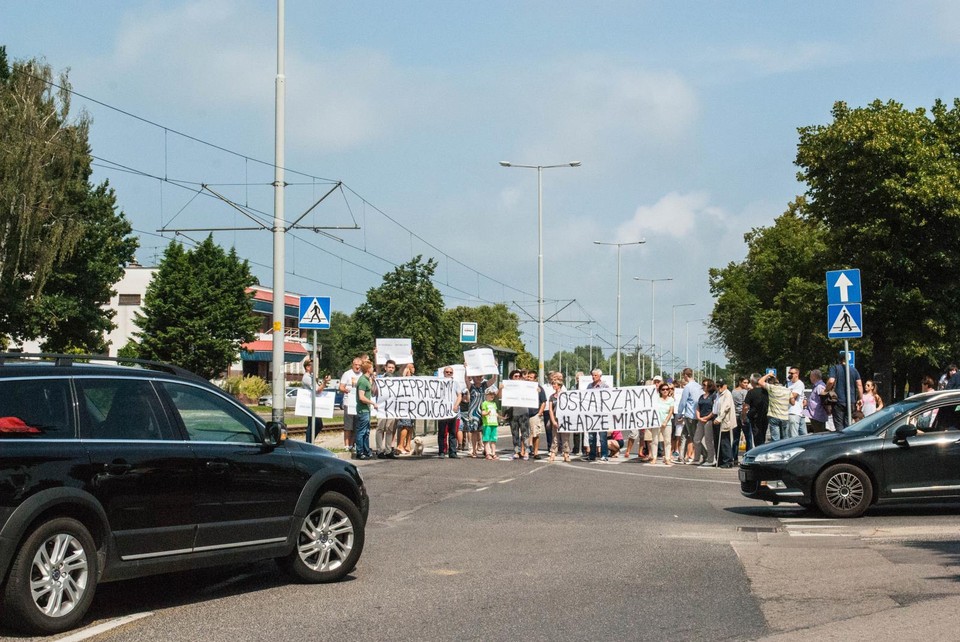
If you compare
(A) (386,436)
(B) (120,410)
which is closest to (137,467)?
(B) (120,410)

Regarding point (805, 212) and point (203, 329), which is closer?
point (805, 212)

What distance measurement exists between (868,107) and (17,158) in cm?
3409

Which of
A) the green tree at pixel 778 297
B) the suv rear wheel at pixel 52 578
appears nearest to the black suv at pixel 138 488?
the suv rear wheel at pixel 52 578

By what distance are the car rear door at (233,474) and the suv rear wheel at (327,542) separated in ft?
0.95

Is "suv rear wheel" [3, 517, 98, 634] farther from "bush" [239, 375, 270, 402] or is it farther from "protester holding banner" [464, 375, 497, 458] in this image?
"bush" [239, 375, 270, 402]

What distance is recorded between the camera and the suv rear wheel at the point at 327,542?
8547mm

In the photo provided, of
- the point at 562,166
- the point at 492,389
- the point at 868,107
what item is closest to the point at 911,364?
the point at 868,107

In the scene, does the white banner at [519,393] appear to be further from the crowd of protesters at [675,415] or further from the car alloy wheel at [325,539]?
the car alloy wheel at [325,539]

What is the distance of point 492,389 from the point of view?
76.3ft

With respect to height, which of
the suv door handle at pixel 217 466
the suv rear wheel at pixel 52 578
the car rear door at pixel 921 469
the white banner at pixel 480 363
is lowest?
the suv rear wheel at pixel 52 578

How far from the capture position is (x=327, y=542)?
8.70 m

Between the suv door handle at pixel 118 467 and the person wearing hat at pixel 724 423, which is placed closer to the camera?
the suv door handle at pixel 118 467

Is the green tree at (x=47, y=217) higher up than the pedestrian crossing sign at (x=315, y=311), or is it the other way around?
the green tree at (x=47, y=217)

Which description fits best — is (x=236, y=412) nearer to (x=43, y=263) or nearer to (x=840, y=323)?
(x=840, y=323)
